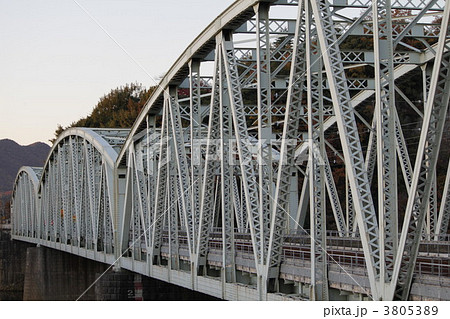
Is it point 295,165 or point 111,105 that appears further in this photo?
point 111,105

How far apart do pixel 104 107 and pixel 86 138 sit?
49596 millimetres

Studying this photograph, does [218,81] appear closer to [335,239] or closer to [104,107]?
[335,239]

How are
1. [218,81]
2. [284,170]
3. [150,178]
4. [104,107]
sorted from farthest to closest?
[104,107] < [150,178] < [218,81] < [284,170]

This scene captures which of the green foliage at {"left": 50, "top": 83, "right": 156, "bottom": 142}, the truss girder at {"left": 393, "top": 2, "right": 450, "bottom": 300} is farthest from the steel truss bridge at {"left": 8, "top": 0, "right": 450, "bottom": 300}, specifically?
the green foliage at {"left": 50, "top": 83, "right": 156, "bottom": 142}

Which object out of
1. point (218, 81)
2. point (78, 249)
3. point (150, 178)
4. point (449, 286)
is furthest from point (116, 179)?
point (449, 286)

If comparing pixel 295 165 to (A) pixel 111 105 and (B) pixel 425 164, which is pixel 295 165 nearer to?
(B) pixel 425 164

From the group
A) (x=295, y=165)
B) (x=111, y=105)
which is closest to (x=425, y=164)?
(x=295, y=165)

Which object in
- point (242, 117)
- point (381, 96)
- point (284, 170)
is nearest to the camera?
point (381, 96)

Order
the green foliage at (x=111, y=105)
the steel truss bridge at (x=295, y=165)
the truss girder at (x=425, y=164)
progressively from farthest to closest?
the green foliage at (x=111, y=105), the steel truss bridge at (x=295, y=165), the truss girder at (x=425, y=164)

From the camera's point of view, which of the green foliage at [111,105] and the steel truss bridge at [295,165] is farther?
the green foliage at [111,105]

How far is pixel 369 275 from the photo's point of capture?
58.2 feet

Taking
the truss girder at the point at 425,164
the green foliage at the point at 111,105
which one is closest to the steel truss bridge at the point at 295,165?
the truss girder at the point at 425,164

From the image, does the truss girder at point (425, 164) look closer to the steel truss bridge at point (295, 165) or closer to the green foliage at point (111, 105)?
the steel truss bridge at point (295, 165)

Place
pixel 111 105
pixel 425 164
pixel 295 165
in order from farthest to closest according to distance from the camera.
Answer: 1. pixel 111 105
2. pixel 295 165
3. pixel 425 164
